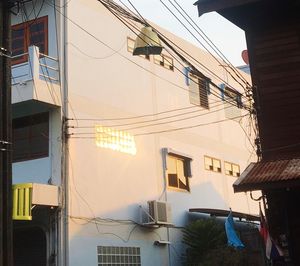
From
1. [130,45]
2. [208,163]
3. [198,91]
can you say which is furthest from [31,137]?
[198,91]

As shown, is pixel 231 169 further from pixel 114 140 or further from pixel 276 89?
pixel 276 89

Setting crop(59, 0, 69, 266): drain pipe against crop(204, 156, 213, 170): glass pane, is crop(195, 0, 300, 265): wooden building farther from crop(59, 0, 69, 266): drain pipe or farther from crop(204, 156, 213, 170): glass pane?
crop(204, 156, 213, 170): glass pane

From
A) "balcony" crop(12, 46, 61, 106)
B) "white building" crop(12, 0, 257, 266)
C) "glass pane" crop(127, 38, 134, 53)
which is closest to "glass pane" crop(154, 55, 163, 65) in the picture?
"white building" crop(12, 0, 257, 266)

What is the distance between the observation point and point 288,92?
1141 centimetres

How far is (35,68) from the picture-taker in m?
14.5

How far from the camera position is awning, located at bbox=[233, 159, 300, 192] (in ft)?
30.1

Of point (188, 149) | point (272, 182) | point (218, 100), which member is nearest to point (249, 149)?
point (218, 100)

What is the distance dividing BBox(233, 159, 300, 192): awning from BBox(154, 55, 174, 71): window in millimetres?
10078

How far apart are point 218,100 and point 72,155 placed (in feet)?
32.0

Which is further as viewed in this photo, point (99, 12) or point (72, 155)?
point (99, 12)

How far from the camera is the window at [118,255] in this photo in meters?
15.7

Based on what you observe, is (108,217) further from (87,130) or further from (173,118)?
(173,118)

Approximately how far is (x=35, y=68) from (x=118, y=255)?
5877mm

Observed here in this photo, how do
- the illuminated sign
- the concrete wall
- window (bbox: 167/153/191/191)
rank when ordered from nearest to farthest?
1. the concrete wall
2. the illuminated sign
3. window (bbox: 167/153/191/191)
